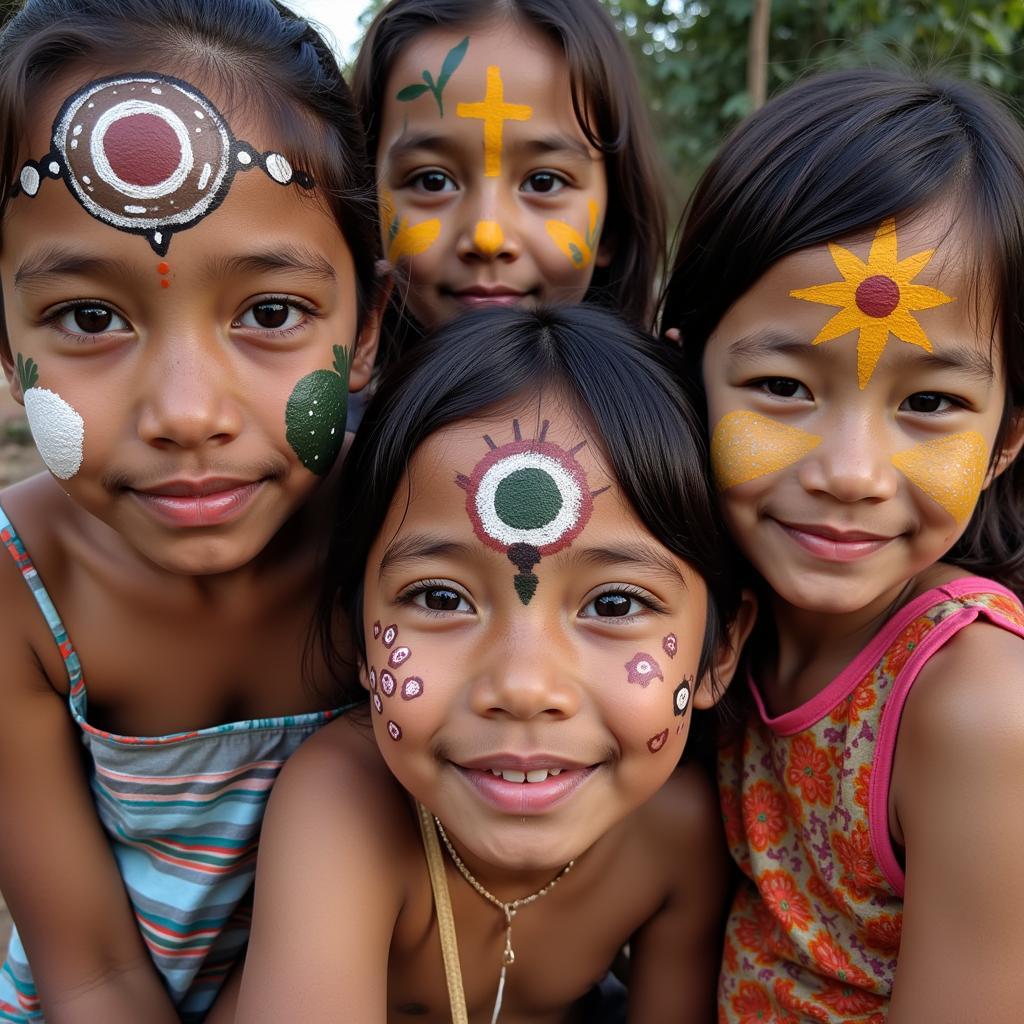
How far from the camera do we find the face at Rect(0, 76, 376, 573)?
4.94 feet

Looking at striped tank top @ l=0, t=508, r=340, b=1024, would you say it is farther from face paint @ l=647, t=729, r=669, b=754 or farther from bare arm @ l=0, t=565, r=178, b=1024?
face paint @ l=647, t=729, r=669, b=754

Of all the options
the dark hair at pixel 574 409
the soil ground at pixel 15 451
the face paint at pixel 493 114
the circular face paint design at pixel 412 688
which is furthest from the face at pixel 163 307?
the soil ground at pixel 15 451

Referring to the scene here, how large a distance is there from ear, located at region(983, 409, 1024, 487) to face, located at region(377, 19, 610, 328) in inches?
40.5

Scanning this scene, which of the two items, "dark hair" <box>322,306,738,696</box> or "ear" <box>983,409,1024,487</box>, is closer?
"dark hair" <box>322,306,738,696</box>

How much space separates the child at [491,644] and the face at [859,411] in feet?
0.34

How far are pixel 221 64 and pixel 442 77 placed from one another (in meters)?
0.81

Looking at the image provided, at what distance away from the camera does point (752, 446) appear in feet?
5.39

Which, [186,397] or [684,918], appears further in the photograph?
[684,918]

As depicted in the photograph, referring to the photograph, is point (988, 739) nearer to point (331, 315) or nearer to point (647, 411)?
point (647, 411)

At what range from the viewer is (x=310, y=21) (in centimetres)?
191

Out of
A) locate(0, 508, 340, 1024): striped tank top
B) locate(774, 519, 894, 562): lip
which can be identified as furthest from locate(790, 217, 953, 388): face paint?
locate(0, 508, 340, 1024): striped tank top

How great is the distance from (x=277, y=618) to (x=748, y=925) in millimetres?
1019

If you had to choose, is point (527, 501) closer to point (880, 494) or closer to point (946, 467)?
point (880, 494)

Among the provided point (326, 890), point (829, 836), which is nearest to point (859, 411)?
point (829, 836)
